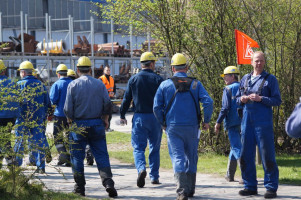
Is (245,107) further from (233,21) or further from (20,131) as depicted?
(233,21)

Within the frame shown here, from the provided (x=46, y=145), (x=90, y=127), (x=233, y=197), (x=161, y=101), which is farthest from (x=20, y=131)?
(x=233, y=197)

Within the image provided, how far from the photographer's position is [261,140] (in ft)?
25.4

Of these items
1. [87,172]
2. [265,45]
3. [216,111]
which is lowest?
[87,172]

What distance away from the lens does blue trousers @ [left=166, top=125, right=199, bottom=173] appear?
7.51 m

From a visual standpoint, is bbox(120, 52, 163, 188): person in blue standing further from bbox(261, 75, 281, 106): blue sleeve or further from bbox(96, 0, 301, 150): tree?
bbox(96, 0, 301, 150): tree

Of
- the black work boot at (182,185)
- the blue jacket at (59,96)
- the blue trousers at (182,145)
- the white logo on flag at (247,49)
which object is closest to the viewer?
the black work boot at (182,185)

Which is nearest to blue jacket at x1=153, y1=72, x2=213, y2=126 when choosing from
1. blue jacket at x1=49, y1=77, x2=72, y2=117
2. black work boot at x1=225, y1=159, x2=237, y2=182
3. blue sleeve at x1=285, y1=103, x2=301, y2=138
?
black work boot at x1=225, y1=159, x2=237, y2=182

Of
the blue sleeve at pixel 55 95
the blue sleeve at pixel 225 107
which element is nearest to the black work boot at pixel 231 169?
the blue sleeve at pixel 225 107

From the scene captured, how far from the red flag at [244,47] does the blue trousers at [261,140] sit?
9.01ft

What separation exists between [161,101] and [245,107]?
1110 mm

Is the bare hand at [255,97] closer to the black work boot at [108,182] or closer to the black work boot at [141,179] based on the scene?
the black work boot at [141,179]

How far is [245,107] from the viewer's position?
7879mm

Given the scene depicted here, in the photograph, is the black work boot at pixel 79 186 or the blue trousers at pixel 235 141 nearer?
the black work boot at pixel 79 186

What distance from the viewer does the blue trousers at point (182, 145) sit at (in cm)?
751
